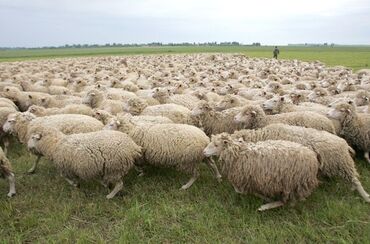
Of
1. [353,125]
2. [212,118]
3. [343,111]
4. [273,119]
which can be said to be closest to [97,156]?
[212,118]

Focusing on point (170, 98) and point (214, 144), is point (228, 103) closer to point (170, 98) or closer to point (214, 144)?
point (170, 98)

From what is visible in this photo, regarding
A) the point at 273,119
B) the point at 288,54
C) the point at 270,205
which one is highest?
the point at 273,119

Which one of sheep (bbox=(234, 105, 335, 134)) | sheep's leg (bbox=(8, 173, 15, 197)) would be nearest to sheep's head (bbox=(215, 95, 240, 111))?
sheep (bbox=(234, 105, 335, 134))

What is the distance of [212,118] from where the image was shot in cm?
769

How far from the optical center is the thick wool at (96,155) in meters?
5.61

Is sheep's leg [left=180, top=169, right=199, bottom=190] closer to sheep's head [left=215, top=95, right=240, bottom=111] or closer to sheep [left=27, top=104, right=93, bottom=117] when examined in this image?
sheep's head [left=215, top=95, right=240, bottom=111]

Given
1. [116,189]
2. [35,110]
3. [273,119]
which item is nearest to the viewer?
[116,189]

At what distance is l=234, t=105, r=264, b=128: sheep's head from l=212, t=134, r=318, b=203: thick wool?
1.74 meters

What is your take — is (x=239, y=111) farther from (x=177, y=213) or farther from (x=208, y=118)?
(x=177, y=213)

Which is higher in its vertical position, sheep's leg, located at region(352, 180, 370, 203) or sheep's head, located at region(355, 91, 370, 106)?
sheep's head, located at region(355, 91, 370, 106)

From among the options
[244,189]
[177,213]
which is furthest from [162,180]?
[244,189]

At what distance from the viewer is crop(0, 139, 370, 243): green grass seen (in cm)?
459

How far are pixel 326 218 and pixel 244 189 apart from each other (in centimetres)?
115

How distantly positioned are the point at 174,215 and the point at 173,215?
0.05ft
